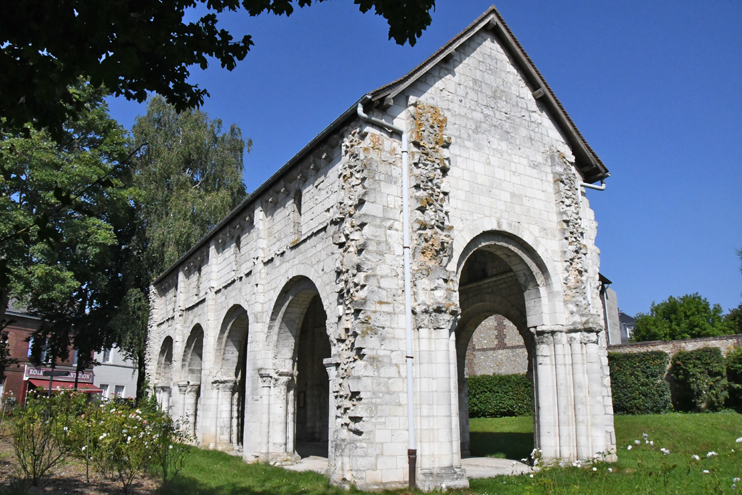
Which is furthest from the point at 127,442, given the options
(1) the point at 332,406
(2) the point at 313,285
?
(2) the point at 313,285

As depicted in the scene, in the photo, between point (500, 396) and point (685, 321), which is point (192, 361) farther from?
point (685, 321)

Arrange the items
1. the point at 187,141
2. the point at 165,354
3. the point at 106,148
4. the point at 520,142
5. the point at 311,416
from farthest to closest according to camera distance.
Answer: the point at 187,141, the point at 165,354, the point at 106,148, the point at 311,416, the point at 520,142

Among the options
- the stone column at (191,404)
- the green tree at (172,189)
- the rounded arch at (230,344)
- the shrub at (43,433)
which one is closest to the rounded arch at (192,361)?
the stone column at (191,404)

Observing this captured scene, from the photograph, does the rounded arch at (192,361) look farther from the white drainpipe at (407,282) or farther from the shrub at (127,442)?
the white drainpipe at (407,282)

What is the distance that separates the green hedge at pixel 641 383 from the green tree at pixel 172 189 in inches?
716

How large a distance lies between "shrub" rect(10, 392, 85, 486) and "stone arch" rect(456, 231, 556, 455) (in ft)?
24.7

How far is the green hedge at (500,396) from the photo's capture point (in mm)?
24828

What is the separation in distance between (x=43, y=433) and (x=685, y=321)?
38.6 metres

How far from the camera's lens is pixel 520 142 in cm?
1332

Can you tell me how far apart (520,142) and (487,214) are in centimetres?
236

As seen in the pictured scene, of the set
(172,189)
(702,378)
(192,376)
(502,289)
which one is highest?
(172,189)

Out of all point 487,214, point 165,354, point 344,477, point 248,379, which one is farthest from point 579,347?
point 165,354

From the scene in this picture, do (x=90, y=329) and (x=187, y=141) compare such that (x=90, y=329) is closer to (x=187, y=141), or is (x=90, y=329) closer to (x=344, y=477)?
(x=187, y=141)

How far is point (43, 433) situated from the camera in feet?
30.7
